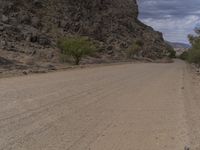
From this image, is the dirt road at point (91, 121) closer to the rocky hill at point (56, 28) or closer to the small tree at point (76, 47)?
the rocky hill at point (56, 28)

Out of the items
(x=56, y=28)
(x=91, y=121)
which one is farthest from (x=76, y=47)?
(x=91, y=121)

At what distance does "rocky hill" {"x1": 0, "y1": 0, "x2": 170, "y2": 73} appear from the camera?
165 feet

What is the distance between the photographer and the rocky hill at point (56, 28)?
1977 inches

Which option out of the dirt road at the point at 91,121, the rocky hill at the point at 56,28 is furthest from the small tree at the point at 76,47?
the dirt road at the point at 91,121

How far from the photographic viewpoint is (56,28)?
7106 cm

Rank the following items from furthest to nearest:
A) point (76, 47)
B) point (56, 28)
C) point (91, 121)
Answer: point (56, 28)
point (76, 47)
point (91, 121)

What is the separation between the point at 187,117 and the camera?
11.9m

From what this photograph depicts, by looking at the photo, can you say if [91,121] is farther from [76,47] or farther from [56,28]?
[56,28]

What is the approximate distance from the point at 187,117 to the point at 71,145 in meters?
5.09

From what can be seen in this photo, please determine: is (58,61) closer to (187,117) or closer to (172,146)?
(187,117)

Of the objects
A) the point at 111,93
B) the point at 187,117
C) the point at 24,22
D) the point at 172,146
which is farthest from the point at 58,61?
the point at 172,146

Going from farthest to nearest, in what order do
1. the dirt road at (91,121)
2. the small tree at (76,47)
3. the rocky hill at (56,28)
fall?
the rocky hill at (56,28) < the small tree at (76,47) < the dirt road at (91,121)

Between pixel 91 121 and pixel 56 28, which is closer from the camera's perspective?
pixel 91 121

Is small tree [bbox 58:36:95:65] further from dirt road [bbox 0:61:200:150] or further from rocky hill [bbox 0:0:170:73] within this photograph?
dirt road [bbox 0:61:200:150]
